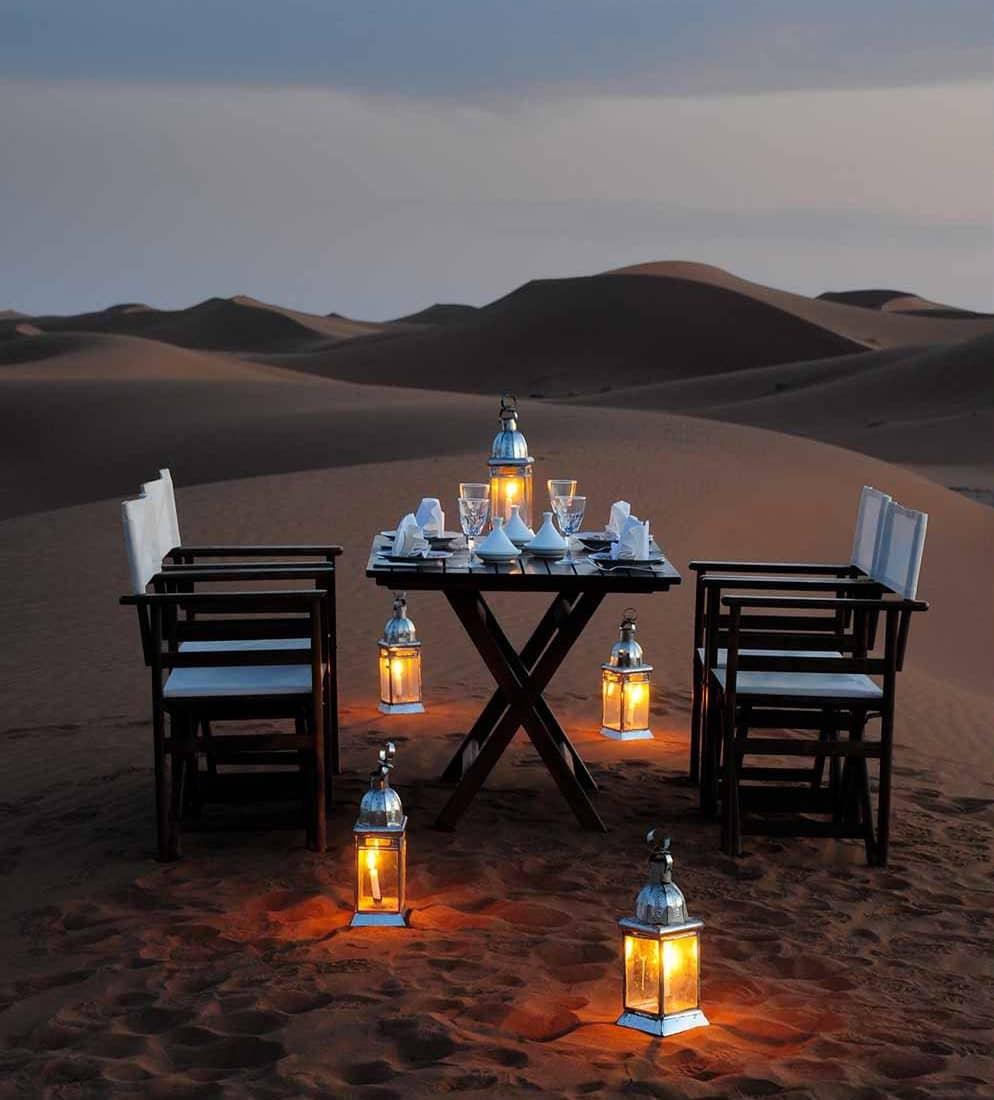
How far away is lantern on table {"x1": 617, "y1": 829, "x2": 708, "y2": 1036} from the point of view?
3.98 metres

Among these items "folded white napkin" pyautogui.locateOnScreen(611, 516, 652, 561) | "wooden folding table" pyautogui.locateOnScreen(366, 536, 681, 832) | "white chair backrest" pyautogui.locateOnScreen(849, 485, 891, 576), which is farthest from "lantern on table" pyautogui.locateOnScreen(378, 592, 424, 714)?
"white chair backrest" pyautogui.locateOnScreen(849, 485, 891, 576)

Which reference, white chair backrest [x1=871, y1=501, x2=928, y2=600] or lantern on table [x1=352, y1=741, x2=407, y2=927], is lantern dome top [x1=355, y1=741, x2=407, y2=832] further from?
white chair backrest [x1=871, y1=501, x2=928, y2=600]

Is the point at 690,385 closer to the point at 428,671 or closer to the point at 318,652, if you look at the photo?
the point at 428,671

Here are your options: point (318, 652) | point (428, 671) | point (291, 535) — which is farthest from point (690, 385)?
point (318, 652)

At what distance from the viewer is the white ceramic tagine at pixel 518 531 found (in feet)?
19.0

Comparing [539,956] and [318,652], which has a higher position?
[318,652]

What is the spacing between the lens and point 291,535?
530 inches

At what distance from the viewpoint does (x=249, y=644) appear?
5.96 metres

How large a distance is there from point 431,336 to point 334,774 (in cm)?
7191

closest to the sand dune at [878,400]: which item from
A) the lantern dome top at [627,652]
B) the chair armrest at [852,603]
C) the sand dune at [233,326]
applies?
the lantern dome top at [627,652]

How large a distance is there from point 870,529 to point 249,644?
8.31 ft

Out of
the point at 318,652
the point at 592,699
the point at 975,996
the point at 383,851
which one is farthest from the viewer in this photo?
the point at 592,699

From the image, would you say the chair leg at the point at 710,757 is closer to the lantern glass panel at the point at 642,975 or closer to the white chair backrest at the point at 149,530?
the lantern glass panel at the point at 642,975

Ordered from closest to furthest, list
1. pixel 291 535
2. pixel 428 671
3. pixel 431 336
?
pixel 428 671
pixel 291 535
pixel 431 336
